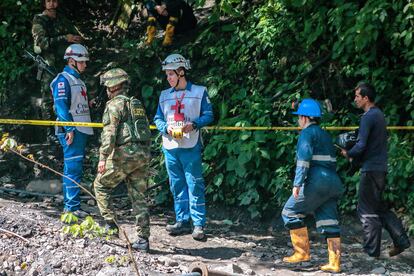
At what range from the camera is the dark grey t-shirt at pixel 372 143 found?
727cm

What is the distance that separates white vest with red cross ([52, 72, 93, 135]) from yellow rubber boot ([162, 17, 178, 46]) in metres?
3.15

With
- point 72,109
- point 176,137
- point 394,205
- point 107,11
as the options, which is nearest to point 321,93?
point 394,205

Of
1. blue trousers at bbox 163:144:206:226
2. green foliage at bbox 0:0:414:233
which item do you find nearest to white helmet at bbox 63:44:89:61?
blue trousers at bbox 163:144:206:226

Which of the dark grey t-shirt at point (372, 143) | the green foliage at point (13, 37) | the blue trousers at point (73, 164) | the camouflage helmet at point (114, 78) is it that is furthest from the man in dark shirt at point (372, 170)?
the green foliage at point (13, 37)

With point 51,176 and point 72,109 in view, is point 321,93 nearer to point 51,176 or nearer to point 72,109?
point 72,109

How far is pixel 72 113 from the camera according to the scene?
27.4 ft

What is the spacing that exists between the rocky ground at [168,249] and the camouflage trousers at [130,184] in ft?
1.03

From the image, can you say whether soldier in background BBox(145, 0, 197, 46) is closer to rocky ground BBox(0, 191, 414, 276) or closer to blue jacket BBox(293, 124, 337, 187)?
rocky ground BBox(0, 191, 414, 276)

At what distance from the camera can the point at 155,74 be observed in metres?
11.1

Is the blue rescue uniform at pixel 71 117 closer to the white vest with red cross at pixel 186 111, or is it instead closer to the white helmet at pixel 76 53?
the white helmet at pixel 76 53

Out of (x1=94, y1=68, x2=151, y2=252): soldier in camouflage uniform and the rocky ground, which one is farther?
(x1=94, y1=68, x2=151, y2=252): soldier in camouflage uniform

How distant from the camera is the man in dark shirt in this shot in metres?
7.29

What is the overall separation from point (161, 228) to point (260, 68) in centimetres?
277

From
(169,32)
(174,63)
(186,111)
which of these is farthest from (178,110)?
(169,32)
